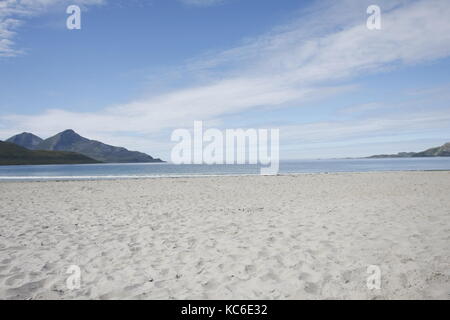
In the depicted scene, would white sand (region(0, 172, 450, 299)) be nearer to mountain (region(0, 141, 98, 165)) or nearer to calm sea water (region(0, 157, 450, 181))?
calm sea water (region(0, 157, 450, 181))

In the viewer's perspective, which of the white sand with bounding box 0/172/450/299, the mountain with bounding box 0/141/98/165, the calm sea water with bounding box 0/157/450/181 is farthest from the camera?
the mountain with bounding box 0/141/98/165

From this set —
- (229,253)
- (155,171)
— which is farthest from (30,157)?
(229,253)

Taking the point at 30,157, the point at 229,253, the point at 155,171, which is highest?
the point at 30,157

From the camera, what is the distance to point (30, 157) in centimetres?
16550

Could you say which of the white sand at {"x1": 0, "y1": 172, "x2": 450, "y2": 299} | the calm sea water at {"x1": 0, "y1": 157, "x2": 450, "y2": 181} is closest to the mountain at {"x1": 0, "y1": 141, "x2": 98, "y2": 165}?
the calm sea water at {"x1": 0, "y1": 157, "x2": 450, "y2": 181}

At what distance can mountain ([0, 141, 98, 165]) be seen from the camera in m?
155

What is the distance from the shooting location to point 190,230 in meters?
7.92

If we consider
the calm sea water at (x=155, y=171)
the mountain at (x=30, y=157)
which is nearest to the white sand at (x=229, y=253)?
the calm sea water at (x=155, y=171)

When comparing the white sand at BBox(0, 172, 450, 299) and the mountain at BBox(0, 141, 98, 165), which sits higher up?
the mountain at BBox(0, 141, 98, 165)

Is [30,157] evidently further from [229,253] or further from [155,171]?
[229,253]

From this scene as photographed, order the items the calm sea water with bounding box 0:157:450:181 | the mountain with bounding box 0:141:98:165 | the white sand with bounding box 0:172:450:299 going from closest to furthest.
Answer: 1. the white sand with bounding box 0:172:450:299
2. the calm sea water with bounding box 0:157:450:181
3. the mountain with bounding box 0:141:98:165

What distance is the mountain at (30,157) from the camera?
154613 millimetres
